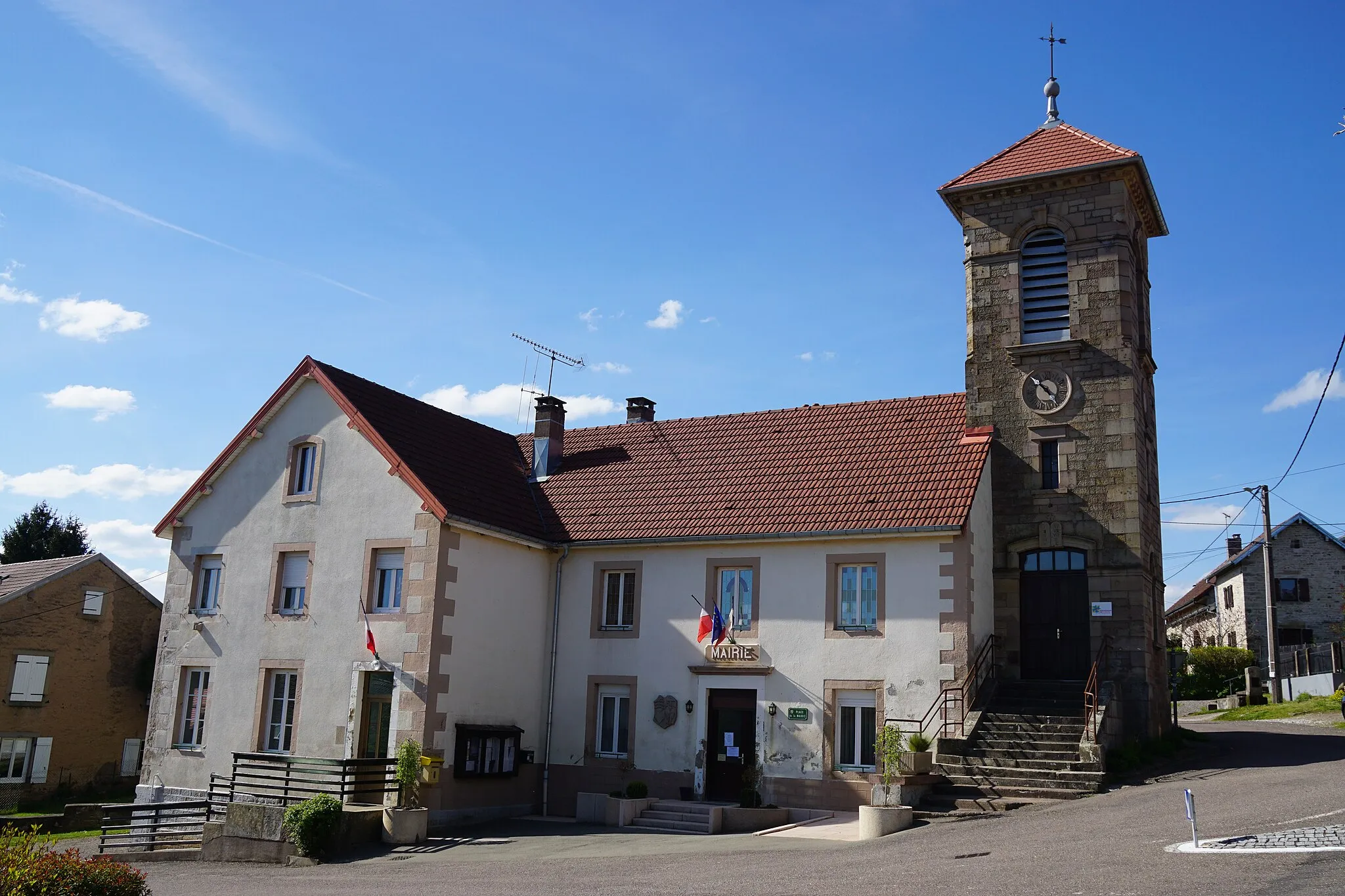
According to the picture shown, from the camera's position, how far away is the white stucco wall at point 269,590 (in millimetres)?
22703

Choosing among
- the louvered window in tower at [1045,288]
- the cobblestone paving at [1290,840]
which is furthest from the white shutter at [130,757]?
the cobblestone paving at [1290,840]

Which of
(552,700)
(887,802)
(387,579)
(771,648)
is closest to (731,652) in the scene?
(771,648)

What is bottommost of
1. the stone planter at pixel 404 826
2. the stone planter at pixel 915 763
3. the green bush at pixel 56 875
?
the stone planter at pixel 404 826

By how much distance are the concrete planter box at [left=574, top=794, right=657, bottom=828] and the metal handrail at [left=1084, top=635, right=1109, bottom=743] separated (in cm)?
788

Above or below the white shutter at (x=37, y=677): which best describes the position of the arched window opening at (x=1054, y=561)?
above

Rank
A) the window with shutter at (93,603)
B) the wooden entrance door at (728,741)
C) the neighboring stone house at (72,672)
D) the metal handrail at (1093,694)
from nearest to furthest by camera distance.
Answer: the metal handrail at (1093,694) < the wooden entrance door at (728,741) < the neighboring stone house at (72,672) < the window with shutter at (93,603)

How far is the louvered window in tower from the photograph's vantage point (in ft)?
79.9

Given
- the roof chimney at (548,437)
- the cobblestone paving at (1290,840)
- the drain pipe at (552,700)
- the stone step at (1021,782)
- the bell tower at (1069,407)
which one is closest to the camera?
the cobblestone paving at (1290,840)

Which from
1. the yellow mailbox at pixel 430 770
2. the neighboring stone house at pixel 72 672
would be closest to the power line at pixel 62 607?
the neighboring stone house at pixel 72 672

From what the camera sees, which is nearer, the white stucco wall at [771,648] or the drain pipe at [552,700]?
the white stucco wall at [771,648]

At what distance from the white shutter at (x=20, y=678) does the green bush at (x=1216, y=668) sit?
42.0 m

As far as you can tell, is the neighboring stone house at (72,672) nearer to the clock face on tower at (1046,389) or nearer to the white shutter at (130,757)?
the white shutter at (130,757)

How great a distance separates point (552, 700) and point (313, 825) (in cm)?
642

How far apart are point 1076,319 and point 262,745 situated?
62.5 ft
